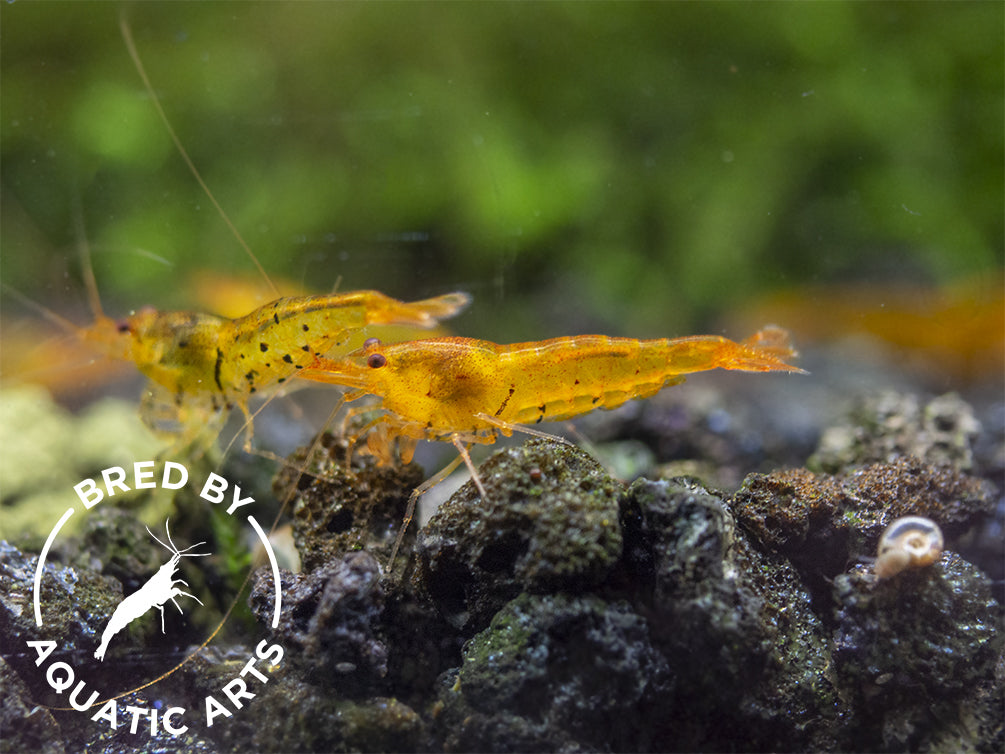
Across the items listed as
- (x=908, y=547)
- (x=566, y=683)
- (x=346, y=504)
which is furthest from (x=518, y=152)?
(x=566, y=683)

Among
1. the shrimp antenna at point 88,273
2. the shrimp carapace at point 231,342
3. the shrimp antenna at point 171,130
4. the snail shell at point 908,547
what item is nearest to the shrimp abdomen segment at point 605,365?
the shrimp carapace at point 231,342

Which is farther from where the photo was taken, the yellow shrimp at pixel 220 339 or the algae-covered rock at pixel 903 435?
the algae-covered rock at pixel 903 435

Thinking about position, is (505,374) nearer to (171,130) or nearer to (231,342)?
(231,342)

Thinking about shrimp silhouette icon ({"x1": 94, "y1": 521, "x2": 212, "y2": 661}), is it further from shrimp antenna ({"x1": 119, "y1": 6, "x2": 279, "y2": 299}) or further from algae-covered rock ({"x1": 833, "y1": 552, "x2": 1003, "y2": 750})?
algae-covered rock ({"x1": 833, "y1": 552, "x2": 1003, "y2": 750})

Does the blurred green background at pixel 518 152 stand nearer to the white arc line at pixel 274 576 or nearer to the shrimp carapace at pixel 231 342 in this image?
the shrimp carapace at pixel 231 342

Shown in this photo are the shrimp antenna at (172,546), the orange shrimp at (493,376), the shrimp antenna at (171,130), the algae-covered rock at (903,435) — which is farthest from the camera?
the shrimp antenna at (171,130)

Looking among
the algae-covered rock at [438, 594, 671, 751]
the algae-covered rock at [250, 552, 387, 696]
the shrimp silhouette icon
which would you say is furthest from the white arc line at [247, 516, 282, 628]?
the algae-covered rock at [438, 594, 671, 751]
